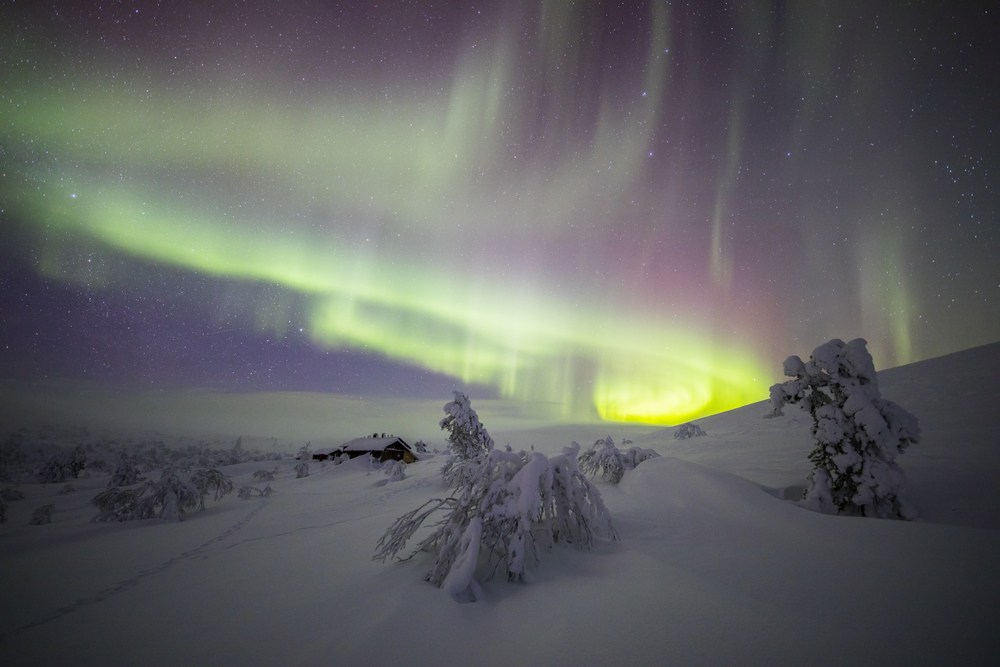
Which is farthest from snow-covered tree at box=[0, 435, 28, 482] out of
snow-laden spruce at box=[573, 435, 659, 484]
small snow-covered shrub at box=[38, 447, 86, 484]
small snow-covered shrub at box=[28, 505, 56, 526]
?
snow-laden spruce at box=[573, 435, 659, 484]

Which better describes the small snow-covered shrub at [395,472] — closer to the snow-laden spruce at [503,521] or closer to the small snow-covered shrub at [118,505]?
the small snow-covered shrub at [118,505]

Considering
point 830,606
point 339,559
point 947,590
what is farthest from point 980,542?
point 339,559

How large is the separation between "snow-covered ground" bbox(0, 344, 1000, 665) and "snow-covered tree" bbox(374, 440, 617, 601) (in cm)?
25

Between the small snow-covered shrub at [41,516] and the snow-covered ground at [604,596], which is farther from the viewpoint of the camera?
the small snow-covered shrub at [41,516]

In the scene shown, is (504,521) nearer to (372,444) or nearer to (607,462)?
(607,462)

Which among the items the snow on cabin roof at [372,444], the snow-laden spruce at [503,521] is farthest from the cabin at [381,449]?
the snow-laden spruce at [503,521]

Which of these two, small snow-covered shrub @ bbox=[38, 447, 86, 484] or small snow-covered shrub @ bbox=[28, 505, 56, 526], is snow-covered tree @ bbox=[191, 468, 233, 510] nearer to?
small snow-covered shrub @ bbox=[28, 505, 56, 526]

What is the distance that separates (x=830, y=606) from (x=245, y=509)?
54.9 feet

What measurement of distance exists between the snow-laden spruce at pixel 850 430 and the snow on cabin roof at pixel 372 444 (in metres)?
44.7

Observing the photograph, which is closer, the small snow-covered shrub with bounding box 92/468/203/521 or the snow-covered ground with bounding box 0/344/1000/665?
the snow-covered ground with bounding box 0/344/1000/665

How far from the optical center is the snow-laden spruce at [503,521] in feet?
13.7

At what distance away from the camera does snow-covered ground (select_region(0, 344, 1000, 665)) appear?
286cm

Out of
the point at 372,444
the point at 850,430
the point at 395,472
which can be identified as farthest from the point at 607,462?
the point at 372,444

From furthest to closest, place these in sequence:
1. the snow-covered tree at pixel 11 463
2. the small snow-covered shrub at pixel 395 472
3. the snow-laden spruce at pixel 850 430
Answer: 1. the snow-covered tree at pixel 11 463
2. the small snow-covered shrub at pixel 395 472
3. the snow-laden spruce at pixel 850 430
